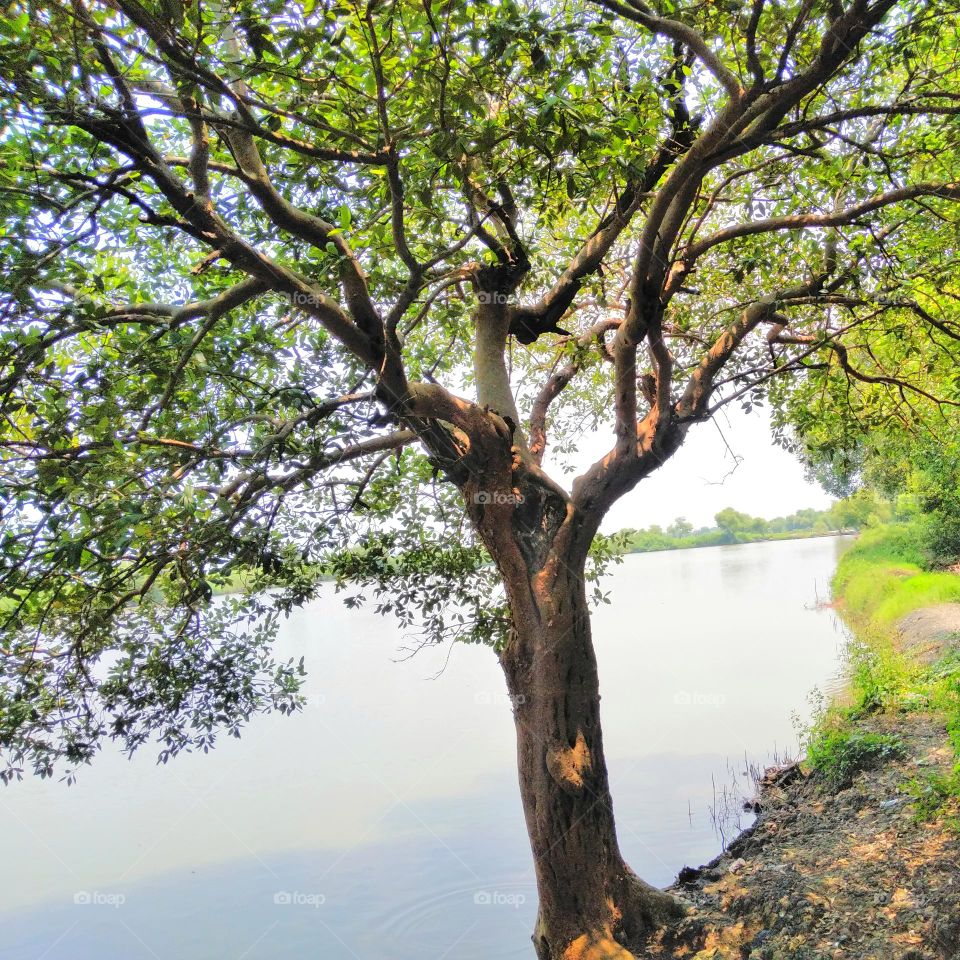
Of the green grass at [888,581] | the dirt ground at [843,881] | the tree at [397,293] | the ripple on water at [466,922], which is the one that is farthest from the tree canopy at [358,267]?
the green grass at [888,581]

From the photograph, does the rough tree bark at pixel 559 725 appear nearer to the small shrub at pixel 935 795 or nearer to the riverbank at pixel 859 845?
the riverbank at pixel 859 845

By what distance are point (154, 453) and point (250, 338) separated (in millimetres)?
931

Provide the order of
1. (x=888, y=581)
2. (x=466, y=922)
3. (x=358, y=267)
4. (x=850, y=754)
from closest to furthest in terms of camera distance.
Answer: (x=358, y=267) < (x=850, y=754) < (x=466, y=922) < (x=888, y=581)

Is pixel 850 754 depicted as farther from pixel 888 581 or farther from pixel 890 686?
pixel 888 581

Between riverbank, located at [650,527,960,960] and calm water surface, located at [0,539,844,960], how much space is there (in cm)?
174

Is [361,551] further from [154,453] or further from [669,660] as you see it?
[669,660]

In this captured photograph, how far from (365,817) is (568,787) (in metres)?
7.56

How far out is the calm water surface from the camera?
9.12 meters

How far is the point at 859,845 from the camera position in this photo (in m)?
6.41

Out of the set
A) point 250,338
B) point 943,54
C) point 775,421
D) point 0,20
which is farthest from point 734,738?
point 0,20

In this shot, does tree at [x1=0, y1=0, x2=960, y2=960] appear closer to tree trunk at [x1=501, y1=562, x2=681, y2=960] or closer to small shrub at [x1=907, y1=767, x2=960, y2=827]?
tree trunk at [x1=501, y1=562, x2=681, y2=960]

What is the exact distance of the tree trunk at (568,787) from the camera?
523 cm

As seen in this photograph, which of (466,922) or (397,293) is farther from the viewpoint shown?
(466,922)

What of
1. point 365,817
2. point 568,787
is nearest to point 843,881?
point 568,787
